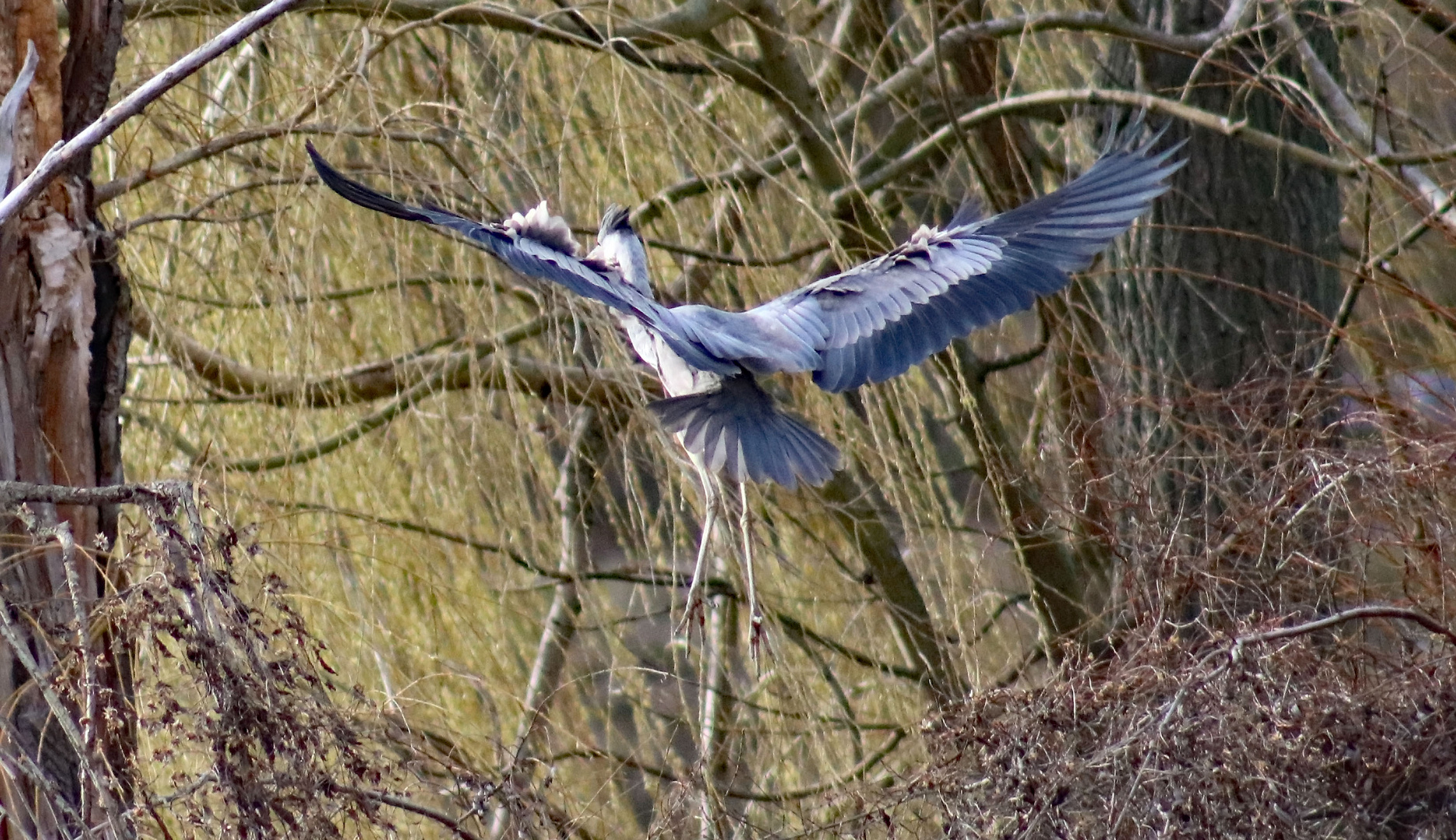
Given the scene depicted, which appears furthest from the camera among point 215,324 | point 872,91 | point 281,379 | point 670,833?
point 872,91

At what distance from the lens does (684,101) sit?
2227 millimetres

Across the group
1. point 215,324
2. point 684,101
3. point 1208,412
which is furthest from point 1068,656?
point 215,324

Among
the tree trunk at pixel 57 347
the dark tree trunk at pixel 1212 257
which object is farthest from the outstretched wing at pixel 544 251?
the dark tree trunk at pixel 1212 257

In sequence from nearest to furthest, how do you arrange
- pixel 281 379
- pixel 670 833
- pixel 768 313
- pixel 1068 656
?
pixel 1068 656
pixel 670 833
pixel 768 313
pixel 281 379

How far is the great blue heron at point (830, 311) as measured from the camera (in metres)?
1.96

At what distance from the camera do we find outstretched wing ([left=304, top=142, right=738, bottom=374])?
1.73 meters

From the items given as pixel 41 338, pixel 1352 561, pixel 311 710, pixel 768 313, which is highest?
pixel 41 338

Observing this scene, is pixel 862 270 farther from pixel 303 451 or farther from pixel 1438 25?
pixel 1438 25

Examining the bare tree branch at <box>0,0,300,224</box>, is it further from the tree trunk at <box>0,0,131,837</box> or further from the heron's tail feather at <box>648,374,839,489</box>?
the heron's tail feather at <box>648,374,839,489</box>

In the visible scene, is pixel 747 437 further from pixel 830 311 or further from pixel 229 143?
pixel 229 143

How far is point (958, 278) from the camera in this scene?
7.26ft

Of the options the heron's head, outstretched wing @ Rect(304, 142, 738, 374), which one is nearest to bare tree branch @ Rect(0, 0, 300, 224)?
outstretched wing @ Rect(304, 142, 738, 374)

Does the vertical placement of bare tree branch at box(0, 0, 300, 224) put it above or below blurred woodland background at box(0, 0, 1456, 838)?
above

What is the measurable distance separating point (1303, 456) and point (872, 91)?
3.74 feet
